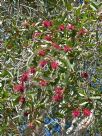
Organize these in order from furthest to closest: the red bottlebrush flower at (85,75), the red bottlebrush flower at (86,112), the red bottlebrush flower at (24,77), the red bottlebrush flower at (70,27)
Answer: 1. the red bottlebrush flower at (70,27)
2. the red bottlebrush flower at (85,75)
3. the red bottlebrush flower at (86,112)
4. the red bottlebrush flower at (24,77)

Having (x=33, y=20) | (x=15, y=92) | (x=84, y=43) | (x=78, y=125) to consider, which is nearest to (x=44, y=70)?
(x=15, y=92)

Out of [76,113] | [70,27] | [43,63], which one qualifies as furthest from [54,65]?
[70,27]

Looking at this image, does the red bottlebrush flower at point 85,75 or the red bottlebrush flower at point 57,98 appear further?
the red bottlebrush flower at point 85,75

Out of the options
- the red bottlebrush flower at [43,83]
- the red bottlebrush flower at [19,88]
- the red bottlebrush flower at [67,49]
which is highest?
the red bottlebrush flower at [67,49]

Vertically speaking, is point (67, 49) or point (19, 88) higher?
point (67, 49)

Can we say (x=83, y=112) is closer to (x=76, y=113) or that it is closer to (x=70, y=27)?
(x=76, y=113)

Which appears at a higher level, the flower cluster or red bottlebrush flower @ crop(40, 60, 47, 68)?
red bottlebrush flower @ crop(40, 60, 47, 68)

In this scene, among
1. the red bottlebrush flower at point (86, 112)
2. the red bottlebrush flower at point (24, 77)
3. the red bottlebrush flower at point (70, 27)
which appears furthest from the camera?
the red bottlebrush flower at point (70, 27)

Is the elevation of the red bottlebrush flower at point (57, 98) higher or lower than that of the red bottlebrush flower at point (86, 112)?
higher

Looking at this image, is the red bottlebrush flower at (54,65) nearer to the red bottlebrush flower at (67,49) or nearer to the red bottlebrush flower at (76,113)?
the red bottlebrush flower at (67,49)

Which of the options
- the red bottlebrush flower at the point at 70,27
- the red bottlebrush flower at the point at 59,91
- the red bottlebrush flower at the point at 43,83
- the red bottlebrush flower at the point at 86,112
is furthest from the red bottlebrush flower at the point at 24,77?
the red bottlebrush flower at the point at 70,27

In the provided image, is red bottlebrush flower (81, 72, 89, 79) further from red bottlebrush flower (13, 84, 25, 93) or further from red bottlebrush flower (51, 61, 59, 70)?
red bottlebrush flower (13, 84, 25, 93)

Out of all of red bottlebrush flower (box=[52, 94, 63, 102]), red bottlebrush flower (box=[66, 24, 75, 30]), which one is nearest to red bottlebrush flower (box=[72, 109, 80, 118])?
red bottlebrush flower (box=[52, 94, 63, 102])

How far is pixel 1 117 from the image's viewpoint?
3.79 m
